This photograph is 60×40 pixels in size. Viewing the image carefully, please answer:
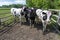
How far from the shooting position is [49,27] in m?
8.30

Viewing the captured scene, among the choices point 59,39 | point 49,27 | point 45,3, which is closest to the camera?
point 59,39

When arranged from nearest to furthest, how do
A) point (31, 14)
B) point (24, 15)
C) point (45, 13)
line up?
point (45, 13) < point (31, 14) < point (24, 15)

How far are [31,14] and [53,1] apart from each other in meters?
12.6

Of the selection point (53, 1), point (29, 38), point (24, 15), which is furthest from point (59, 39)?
point (53, 1)

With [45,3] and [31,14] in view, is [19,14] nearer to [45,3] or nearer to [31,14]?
[31,14]

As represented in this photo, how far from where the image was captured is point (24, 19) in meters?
11.0

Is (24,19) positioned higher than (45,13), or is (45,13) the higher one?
(45,13)

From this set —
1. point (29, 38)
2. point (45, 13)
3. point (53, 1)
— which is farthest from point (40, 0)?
point (29, 38)

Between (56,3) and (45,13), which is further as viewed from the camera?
(56,3)

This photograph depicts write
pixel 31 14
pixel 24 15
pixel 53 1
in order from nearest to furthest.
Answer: pixel 31 14 → pixel 24 15 → pixel 53 1

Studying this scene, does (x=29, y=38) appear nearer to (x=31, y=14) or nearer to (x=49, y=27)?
(x=49, y=27)

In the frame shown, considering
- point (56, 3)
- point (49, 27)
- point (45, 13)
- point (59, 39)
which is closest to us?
point (59, 39)

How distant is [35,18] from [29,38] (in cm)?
350

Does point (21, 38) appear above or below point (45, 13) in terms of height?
below
